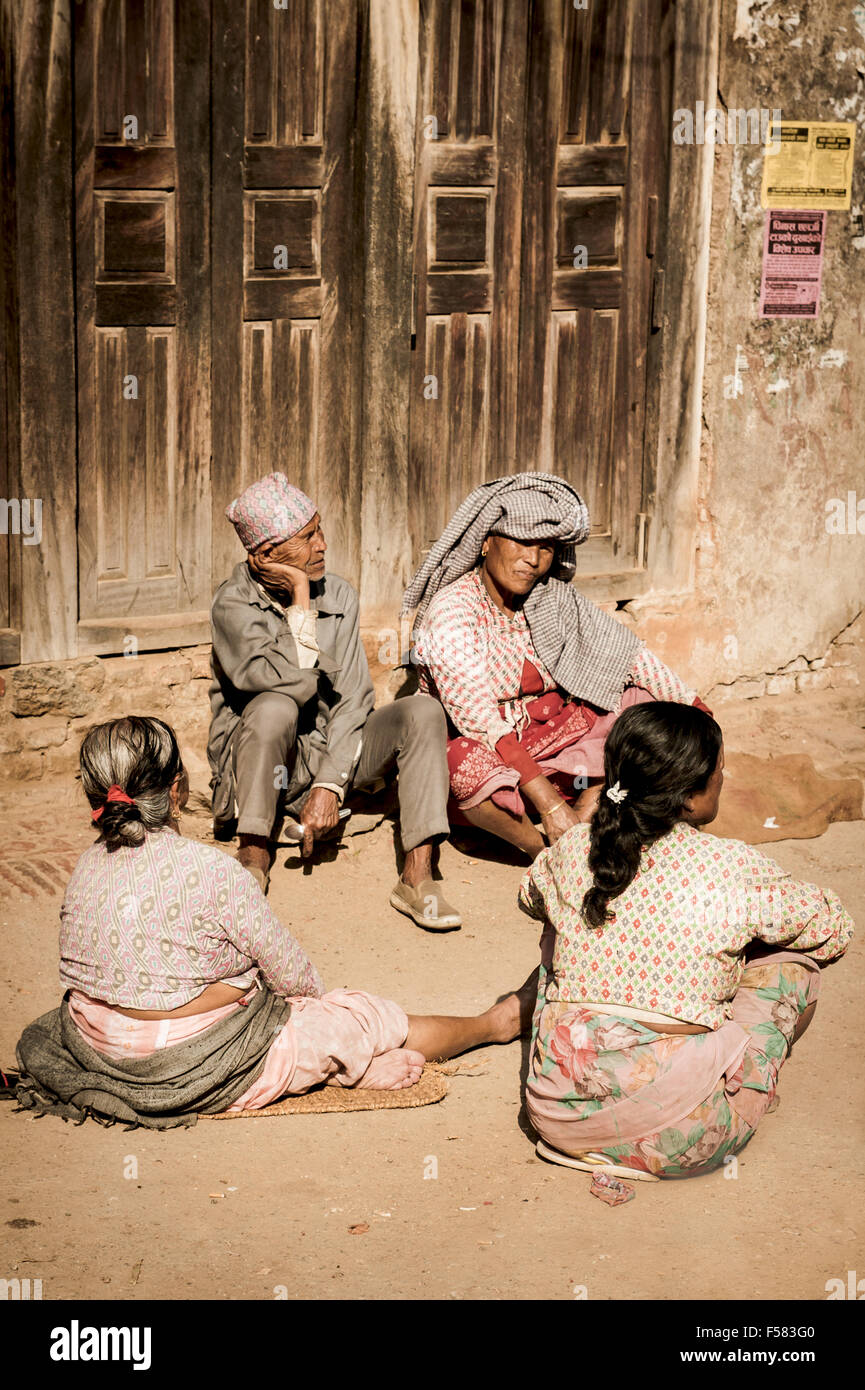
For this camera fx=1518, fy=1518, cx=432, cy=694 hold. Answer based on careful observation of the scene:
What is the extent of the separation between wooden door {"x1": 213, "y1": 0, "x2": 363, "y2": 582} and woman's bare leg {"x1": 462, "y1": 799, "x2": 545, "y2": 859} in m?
1.32

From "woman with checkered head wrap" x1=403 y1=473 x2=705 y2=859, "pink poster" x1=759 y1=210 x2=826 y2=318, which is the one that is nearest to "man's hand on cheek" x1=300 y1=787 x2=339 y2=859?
"woman with checkered head wrap" x1=403 y1=473 x2=705 y2=859

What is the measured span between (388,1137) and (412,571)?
8.94ft

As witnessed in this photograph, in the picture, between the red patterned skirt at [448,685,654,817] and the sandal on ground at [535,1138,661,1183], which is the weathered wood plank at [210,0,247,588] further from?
the sandal on ground at [535,1138,661,1183]

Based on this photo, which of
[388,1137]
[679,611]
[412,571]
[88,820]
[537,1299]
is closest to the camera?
[537,1299]

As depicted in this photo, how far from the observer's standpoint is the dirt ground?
3.02 m

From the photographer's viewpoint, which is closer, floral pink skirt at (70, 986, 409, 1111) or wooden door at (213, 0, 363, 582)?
floral pink skirt at (70, 986, 409, 1111)

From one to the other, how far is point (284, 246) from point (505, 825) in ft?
7.19

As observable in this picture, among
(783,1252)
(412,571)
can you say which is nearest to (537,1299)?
(783,1252)

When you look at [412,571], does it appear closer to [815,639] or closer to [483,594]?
[483,594]

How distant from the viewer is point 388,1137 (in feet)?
11.9

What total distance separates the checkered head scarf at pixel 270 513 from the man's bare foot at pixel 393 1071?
1.81m

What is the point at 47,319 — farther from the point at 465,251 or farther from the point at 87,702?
the point at 465,251

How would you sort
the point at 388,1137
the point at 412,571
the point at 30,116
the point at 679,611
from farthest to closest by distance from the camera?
the point at 679,611 < the point at 412,571 < the point at 30,116 < the point at 388,1137
